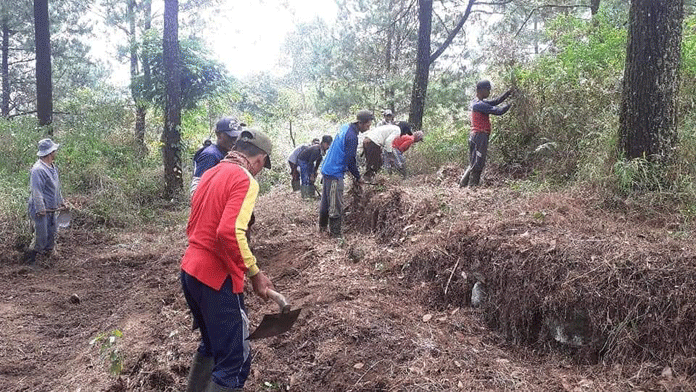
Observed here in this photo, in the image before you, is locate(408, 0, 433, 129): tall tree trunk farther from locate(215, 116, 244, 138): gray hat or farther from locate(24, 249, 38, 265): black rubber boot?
locate(24, 249, 38, 265): black rubber boot

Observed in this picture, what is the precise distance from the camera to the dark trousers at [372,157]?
943cm

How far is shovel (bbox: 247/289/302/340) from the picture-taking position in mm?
3309

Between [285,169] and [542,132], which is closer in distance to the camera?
[542,132]

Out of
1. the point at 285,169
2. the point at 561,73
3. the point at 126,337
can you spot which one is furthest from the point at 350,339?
the point at 285,169

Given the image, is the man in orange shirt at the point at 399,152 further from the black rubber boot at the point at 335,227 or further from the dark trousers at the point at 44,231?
the dark trousers at the point at 44,231

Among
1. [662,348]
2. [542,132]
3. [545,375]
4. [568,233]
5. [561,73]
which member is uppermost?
[561,73]

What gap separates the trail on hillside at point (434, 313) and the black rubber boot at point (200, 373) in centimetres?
47

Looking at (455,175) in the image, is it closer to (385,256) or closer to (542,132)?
(542,132)

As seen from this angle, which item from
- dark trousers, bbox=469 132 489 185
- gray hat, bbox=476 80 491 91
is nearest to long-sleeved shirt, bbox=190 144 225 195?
dark trousers, bbox=469 132 489 185

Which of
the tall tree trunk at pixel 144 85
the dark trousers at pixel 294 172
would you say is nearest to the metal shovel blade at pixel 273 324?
the dark trousers at pixel 294 172

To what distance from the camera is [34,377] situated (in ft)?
15.0

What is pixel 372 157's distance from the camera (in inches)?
380

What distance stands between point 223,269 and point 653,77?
451 cm

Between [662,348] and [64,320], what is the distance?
18.8 feet
